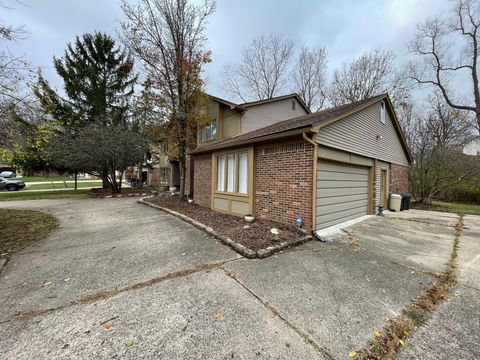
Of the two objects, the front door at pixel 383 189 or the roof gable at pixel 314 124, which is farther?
the front door at pixel 383 189

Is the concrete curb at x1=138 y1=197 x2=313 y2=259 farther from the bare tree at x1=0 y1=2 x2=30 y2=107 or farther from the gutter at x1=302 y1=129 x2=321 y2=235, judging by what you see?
the bare tree at x1=0 y1=2 x2=30 y2=107

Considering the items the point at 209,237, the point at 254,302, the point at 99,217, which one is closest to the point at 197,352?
the point at 254,302

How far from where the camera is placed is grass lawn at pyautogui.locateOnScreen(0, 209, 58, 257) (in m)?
4.92

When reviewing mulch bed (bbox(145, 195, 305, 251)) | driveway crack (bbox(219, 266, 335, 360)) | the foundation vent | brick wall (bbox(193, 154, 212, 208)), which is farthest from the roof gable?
driveway crack (bbox(219, 266, 335, 360))

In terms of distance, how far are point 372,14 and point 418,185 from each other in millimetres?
10770

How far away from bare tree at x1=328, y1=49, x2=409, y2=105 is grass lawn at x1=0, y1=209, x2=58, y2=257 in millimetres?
24129

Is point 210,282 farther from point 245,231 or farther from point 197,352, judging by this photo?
point 245,231

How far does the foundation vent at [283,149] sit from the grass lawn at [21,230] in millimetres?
6825

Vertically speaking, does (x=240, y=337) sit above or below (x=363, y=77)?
below

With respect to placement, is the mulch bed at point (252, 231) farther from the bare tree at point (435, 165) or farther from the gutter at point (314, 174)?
the bare tree at point (435, 165)

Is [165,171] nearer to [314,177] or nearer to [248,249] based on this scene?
[314,177]

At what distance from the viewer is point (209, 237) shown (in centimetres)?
552

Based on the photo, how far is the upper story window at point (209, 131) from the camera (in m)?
12.4

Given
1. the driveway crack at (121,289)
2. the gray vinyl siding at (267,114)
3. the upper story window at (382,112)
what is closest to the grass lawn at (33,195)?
the gray vinyl siding at (267,114)
